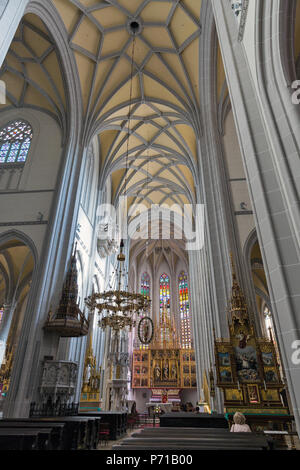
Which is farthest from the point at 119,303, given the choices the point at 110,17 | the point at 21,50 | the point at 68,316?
the point at 110,17

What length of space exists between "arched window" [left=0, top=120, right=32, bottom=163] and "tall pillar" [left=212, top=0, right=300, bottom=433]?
11.5m

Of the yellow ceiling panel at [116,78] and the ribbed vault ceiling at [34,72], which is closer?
the ribbed vault ceiling at [34,72]

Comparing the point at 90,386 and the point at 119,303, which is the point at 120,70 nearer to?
the point at 119,303

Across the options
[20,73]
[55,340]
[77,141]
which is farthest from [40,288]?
[20,73]

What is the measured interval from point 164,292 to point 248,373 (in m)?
23.3

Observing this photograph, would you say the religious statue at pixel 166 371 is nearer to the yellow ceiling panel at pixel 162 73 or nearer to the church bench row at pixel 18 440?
the yellow ceiling panel at pixel 162 73

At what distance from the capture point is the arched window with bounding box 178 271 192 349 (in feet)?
89.6

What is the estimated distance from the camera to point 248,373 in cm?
765

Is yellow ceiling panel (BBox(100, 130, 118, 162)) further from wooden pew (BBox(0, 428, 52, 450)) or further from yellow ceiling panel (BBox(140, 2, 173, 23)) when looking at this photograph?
wooden pew (BBox(0, 428, 52, 450))

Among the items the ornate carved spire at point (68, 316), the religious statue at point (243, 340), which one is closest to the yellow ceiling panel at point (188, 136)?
the ornate carved spire at point (68, 316)

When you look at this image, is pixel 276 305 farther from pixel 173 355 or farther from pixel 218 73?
pixel 173 355

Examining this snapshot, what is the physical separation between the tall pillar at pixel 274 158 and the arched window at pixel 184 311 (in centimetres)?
2509

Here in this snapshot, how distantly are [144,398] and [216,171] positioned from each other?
75.8ft

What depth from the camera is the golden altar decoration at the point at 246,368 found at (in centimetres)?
723
